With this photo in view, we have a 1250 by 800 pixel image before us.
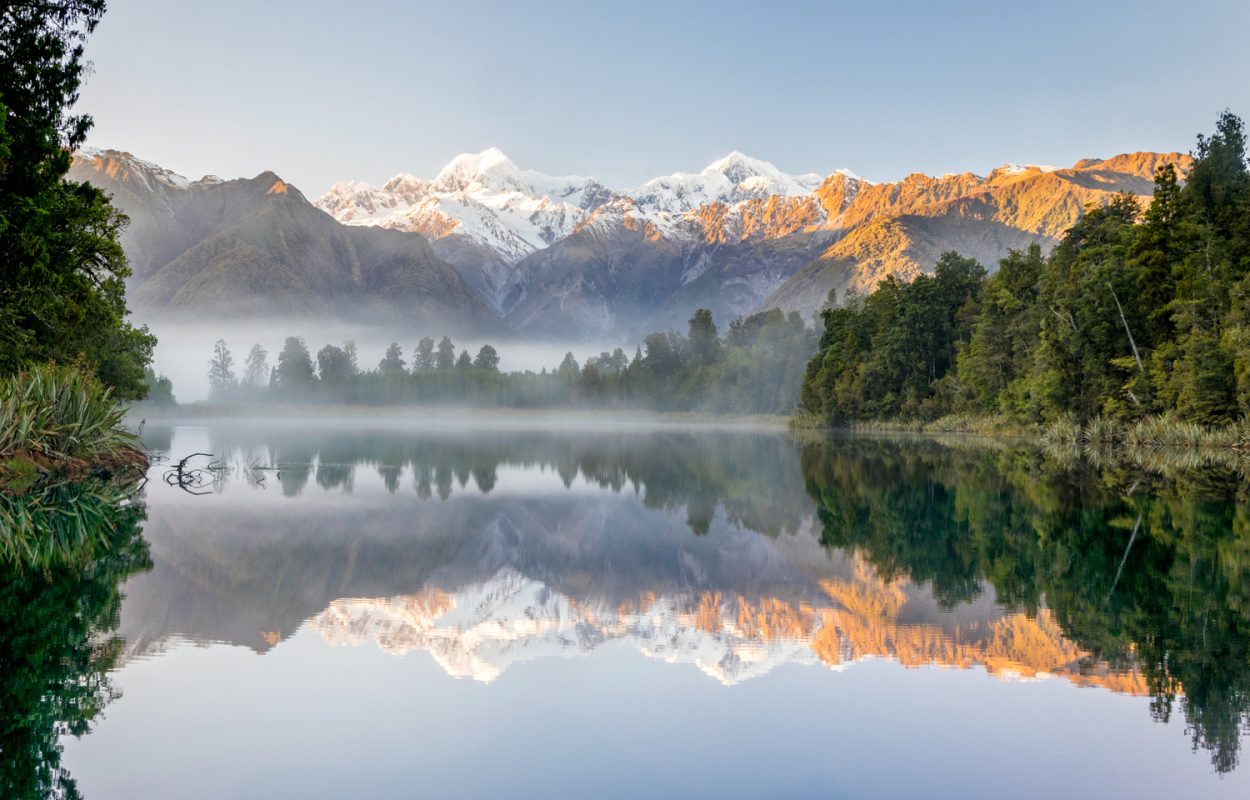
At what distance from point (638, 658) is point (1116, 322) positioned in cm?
5827

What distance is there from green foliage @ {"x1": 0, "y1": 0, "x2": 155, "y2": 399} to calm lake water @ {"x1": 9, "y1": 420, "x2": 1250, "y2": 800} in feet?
26.8

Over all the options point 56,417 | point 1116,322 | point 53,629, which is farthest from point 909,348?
point 53,629

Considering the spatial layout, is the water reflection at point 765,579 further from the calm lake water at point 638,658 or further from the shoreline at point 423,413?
the shoreline at point 423,413

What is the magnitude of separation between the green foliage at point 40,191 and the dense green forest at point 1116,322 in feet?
156

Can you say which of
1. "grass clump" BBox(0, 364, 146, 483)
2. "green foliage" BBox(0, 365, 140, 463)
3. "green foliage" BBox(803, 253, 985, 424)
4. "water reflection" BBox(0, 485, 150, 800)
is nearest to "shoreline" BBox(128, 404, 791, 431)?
"green foliage" BBox(803, 253, 985, 424)

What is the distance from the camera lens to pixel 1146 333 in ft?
193

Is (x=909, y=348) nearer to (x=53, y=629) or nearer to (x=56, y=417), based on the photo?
(x=56, y=417)

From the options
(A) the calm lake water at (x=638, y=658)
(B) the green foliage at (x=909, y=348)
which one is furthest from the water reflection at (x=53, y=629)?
(B) the green foliage at (x=909, y=348)

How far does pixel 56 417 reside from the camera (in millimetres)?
26484

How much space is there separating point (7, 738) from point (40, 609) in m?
4.90

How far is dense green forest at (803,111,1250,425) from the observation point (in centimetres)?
4969

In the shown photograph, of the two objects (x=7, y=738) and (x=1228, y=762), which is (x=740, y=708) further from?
(x=7, y=738)

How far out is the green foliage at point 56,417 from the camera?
23.8 metres

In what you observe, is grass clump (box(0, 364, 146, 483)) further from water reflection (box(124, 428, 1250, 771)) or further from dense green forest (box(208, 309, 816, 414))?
dense green forest (box(208, 309, 816, 414))
